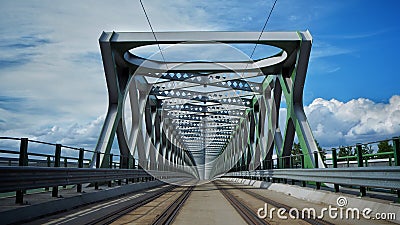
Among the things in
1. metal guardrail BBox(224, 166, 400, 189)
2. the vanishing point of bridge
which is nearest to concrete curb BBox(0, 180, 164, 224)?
the vanishing point of bridge

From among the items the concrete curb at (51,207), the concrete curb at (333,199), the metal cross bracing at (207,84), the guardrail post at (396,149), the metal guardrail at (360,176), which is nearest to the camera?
the concrete curb at (51,207)

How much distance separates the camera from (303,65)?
18.5 metres

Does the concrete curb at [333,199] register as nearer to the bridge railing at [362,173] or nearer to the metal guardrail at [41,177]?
the bridge railing at [362,173]

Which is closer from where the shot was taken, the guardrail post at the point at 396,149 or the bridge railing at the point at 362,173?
the bridge railing at the point at 362,173

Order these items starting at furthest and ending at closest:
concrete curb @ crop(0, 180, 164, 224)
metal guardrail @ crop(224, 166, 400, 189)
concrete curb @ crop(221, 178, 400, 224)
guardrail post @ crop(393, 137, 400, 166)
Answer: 1. guardrail post @ crop(393, 137, 400, 166)
2. concrete curb @ crop(221, 178, 400, 224)
3. metal guardrail @ crop(224, 166, 400, 189)
4. concrete curb @ crop(0, 180, 164, 224)

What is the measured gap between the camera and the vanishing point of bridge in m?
7.48

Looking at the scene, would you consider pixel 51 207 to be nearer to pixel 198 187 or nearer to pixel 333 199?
pixel 333 199

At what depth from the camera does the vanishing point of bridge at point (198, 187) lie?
24.5 ft

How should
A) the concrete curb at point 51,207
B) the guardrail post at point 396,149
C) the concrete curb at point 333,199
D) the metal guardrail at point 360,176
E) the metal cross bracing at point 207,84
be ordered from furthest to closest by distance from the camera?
the metal cross bracing at point 207,84, the guardrail post at point 396,149, the concrete curb at point 333,199, the metal guardrail at point 360,176, the concrete curb at point 51,207

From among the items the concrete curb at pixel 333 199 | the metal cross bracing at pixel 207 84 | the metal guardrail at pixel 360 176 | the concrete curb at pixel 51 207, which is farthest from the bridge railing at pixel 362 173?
the concrete curb at pixel 51 207

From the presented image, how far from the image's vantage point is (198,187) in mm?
24578

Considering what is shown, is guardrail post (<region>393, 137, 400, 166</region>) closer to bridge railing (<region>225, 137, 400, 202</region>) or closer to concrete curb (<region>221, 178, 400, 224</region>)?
bridge railing (<region>225, 137, 400, 202</region>)

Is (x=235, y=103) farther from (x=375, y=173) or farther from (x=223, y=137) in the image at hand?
(x=223, y=137)

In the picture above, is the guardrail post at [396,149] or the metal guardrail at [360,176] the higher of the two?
the guardrail post at [396,149]
